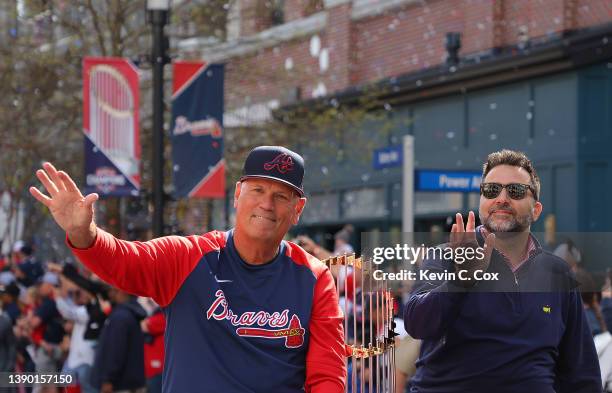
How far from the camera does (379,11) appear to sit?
24.8m

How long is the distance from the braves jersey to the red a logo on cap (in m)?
0.36

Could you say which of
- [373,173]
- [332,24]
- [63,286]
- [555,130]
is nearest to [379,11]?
[332,24]

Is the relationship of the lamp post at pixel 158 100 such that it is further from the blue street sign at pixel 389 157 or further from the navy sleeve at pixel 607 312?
the navy sleeve at pixel 607 312

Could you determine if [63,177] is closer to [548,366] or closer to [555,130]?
[548,366]

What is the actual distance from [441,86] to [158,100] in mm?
9413

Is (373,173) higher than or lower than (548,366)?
higher

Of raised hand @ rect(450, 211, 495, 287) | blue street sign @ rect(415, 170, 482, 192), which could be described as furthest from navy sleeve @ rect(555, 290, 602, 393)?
blue street sign @ rect(415, 170, 482, 192)

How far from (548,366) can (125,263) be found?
2.01 meters

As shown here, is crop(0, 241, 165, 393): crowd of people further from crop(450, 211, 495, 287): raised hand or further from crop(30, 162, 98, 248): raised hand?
crop(30, 162, 98, 248): raised hand

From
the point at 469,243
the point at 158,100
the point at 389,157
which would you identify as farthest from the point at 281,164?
the point at 389,157

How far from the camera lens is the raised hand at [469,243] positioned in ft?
17.2

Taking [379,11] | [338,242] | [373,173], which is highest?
[379,11]

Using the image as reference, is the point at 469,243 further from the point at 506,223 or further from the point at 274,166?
the point at 274,166

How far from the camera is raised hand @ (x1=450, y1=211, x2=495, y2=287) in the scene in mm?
5250
